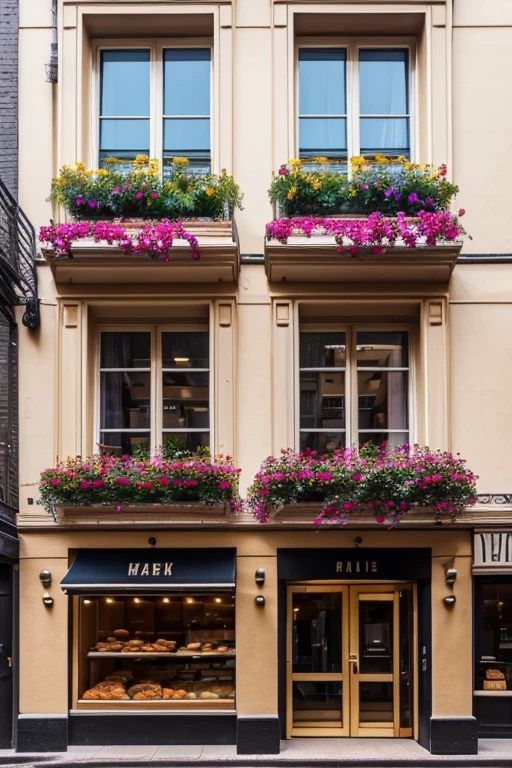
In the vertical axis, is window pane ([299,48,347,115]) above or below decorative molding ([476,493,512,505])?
above

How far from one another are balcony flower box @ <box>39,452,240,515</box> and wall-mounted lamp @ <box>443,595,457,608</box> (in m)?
3.21

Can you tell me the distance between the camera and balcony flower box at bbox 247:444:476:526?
35.1ft

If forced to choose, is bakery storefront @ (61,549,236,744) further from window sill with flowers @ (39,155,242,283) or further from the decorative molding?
window sill with flowers @ (39,155,242,283)

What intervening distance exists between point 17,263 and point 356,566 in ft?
20.9

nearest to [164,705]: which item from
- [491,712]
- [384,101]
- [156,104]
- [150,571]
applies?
[150,571]

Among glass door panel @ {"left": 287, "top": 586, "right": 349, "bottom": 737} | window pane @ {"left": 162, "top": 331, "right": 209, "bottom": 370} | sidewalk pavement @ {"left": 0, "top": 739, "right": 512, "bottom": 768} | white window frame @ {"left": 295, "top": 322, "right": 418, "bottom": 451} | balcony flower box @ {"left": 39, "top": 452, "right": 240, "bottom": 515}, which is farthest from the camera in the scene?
window pane @ {"left": 162, "top": 331, "right": 209, "bottom": 370}

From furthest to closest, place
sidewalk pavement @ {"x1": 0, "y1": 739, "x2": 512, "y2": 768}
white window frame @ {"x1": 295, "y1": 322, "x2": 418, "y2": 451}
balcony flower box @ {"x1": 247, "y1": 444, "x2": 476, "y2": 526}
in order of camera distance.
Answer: white window frame @ {"x1": 295, "y1": 322, "x2": 418, "y2": 451}, balcony flower box @ {"x1": 247, "y1": 444, "x2": 476, "y2": 526}, sidewalk pavement @ {"x1": 0, "y1": 739, "x2": 512, "y2": 768}

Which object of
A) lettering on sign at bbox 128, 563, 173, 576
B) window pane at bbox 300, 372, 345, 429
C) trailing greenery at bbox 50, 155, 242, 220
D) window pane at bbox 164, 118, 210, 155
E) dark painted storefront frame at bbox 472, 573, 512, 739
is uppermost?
window pane at bbox 164, 118, 210, 155

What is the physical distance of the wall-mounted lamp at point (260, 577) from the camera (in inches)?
444

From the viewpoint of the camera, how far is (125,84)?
1241 cm

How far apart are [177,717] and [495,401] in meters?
6.24

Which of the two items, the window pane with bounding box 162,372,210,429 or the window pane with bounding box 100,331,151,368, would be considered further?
the window pane with bounding box 100,331,151,368

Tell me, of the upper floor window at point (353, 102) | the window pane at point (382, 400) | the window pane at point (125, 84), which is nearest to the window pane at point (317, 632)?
the window pane at point (382, 400)

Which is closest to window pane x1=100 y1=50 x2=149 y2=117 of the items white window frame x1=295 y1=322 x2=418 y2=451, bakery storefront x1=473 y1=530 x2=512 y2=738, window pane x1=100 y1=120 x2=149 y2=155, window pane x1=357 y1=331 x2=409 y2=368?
window pane x1=100 y1=120 x2=149 y2=155
